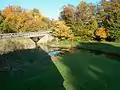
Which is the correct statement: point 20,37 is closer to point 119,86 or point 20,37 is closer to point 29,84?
point 29,84

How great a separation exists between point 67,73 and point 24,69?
24.4 feet

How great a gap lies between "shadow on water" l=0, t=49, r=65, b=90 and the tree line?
29543 millimetres

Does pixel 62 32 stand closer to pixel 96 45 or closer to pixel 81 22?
pixel 81 22

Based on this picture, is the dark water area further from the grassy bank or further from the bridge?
the bridge

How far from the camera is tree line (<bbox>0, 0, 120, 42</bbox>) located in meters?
67.2

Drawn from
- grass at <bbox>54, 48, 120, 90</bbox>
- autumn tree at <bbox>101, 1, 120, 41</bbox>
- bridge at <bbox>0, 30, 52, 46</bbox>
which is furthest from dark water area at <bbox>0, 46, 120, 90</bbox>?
autumn tree at <bbox>101, 1, 120, 41</bbox>

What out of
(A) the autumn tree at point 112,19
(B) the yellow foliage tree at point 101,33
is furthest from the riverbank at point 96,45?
(B) the yellow foliage tree at point 101,33

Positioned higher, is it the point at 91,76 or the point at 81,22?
the point at 81,22

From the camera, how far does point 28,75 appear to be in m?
30.3

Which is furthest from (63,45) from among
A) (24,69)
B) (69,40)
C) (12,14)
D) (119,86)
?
(119,86)

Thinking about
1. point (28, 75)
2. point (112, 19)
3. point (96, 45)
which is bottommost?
point (28, 75)

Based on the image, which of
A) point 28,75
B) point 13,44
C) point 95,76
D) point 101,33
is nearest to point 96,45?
point 101,33

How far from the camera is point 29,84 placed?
84.2ft

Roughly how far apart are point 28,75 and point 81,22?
47656 mm
